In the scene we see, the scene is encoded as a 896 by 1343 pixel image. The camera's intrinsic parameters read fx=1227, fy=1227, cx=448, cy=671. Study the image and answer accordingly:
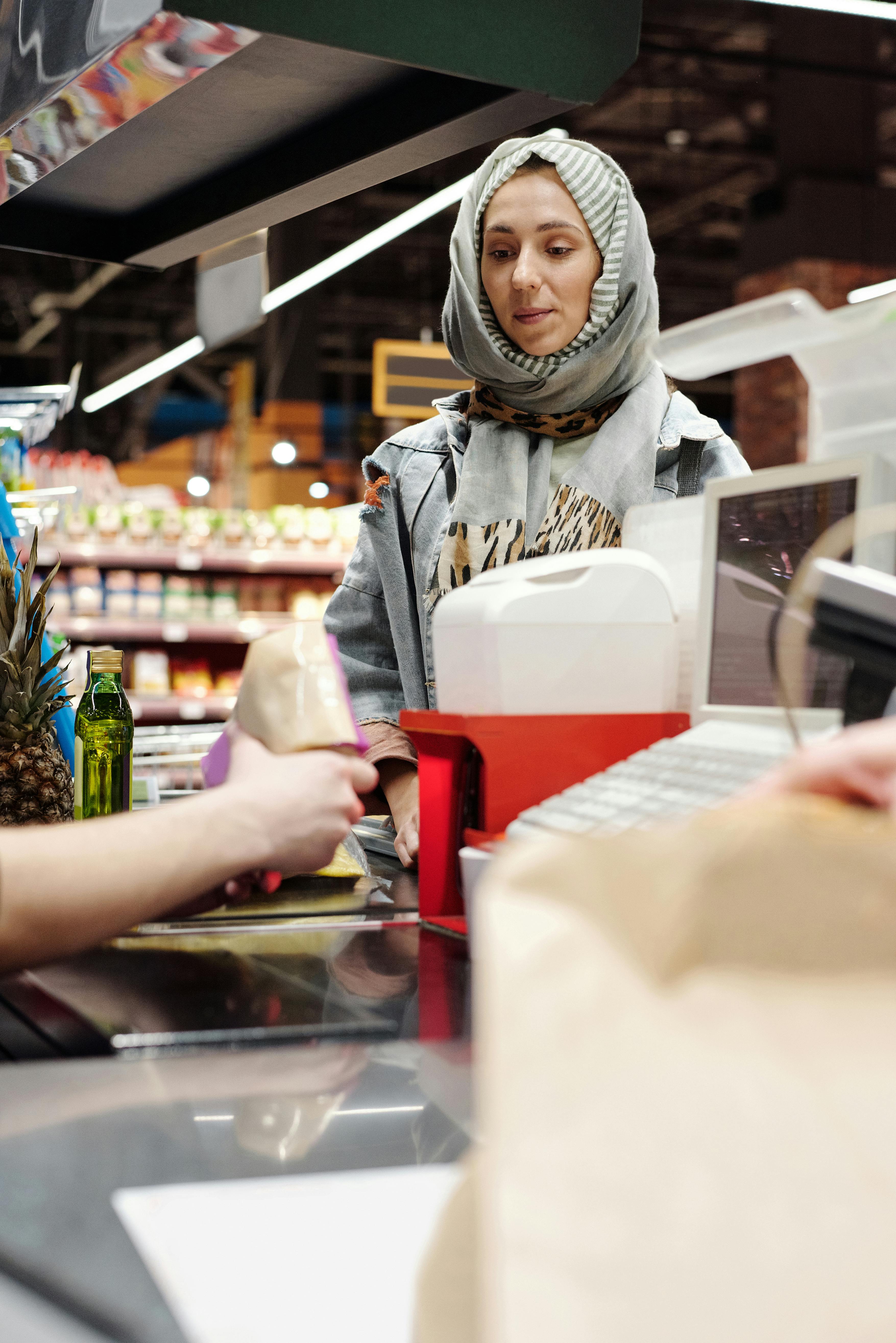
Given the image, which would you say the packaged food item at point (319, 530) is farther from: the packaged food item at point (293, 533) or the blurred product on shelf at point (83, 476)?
the blurred product on shelf at point (83, 476)

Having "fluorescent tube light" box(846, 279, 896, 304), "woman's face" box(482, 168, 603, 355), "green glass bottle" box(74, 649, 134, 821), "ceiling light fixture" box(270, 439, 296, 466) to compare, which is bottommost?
"green glass bottle" box(74, 649, 134, 821)

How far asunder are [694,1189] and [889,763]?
0.18 metres

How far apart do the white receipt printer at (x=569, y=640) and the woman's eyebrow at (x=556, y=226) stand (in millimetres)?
860

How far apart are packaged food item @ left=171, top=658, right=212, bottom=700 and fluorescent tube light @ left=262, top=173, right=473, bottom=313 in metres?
2.07

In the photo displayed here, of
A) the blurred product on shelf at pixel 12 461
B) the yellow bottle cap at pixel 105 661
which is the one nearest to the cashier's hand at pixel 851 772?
the yellow bottle cap at pixel 105 661

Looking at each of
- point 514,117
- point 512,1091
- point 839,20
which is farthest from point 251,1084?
point 839,20

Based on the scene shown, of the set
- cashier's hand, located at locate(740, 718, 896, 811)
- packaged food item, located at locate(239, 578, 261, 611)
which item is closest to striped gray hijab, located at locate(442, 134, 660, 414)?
cashier's hand, located at locate(740, 718, 896, 811)

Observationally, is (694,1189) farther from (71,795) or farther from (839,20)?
(839,20)

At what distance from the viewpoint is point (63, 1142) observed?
709mm

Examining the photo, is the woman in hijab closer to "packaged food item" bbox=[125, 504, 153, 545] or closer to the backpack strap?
the backpack strap

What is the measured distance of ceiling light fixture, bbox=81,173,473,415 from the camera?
19.2 feet

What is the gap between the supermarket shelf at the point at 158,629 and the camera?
6855 millimetres

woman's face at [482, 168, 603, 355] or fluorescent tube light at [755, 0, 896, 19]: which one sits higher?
fluorescent tube light at [755, 0, 896, 19]

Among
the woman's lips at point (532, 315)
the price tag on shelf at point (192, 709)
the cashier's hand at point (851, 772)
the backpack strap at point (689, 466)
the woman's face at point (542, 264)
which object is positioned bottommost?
the price tag on shelf at point (192, 709)
